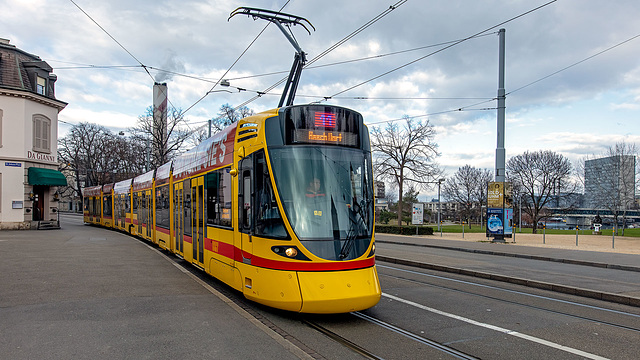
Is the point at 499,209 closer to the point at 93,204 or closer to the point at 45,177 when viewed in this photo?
the point at 45,177

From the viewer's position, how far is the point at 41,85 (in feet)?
98.8

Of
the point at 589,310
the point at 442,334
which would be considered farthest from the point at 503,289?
the point at 442,334

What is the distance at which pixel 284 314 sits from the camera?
6.99 m

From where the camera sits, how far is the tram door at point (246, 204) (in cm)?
707

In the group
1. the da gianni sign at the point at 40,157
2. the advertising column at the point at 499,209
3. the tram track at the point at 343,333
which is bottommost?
the tram track at the point at 343,333

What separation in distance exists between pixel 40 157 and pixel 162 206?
18.3 m

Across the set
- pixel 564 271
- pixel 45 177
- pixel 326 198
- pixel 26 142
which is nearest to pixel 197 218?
pixel 326 198

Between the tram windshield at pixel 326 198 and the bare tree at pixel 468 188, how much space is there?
212 feet

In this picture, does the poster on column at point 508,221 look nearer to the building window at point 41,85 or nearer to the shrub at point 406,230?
the shrub at point 406,230

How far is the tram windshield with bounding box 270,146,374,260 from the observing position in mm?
6383

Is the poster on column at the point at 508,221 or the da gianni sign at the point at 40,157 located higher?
the da gianni sign at the point at 40,157

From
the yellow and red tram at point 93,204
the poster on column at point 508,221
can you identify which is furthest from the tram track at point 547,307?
the yellow and red tram at point 93,204

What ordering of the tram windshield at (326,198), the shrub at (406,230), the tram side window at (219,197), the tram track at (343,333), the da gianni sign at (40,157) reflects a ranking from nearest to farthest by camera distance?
the tram track at (343,333) < the tram windshield at (326,198) < the tram side window at (219,197) < the da gianni sign at (40,157) < the shrub at (406,230)

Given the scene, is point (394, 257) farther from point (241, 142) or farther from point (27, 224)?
point (27, 224)
